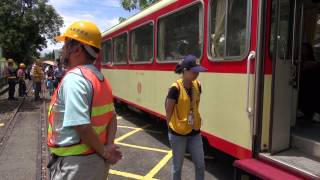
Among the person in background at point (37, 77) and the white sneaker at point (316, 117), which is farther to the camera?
the person in background at point (37, 77)

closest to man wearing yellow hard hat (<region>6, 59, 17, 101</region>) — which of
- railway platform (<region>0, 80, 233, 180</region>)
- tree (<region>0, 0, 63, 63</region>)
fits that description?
railway platform (<region>0, 80, 233, 180</region>)

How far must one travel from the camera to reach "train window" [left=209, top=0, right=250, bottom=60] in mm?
4985

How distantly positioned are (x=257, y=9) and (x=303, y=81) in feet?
6.21

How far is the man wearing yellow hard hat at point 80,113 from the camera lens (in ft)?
8.60

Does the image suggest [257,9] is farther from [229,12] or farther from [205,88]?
[205,88]

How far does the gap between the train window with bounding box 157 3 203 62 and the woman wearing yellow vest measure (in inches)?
61.0

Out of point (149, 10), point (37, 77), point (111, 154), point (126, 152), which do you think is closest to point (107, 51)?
point (37, 77)

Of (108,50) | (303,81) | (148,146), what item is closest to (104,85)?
(303,81)

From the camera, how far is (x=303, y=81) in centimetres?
615

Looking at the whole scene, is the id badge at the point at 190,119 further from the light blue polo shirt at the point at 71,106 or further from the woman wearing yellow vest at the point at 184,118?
the light blue polo shirt at the point at 71,106

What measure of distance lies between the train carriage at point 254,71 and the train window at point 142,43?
4.29 ft

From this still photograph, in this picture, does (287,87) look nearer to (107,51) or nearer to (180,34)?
(180,34)

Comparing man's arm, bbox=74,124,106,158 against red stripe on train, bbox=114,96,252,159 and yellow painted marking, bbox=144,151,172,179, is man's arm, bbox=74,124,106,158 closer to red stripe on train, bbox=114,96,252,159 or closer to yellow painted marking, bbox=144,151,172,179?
red stripe on train, bbox=114,96,252,159

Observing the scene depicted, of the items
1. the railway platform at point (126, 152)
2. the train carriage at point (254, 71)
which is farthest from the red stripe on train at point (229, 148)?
the railway platform at point (126, 152)
